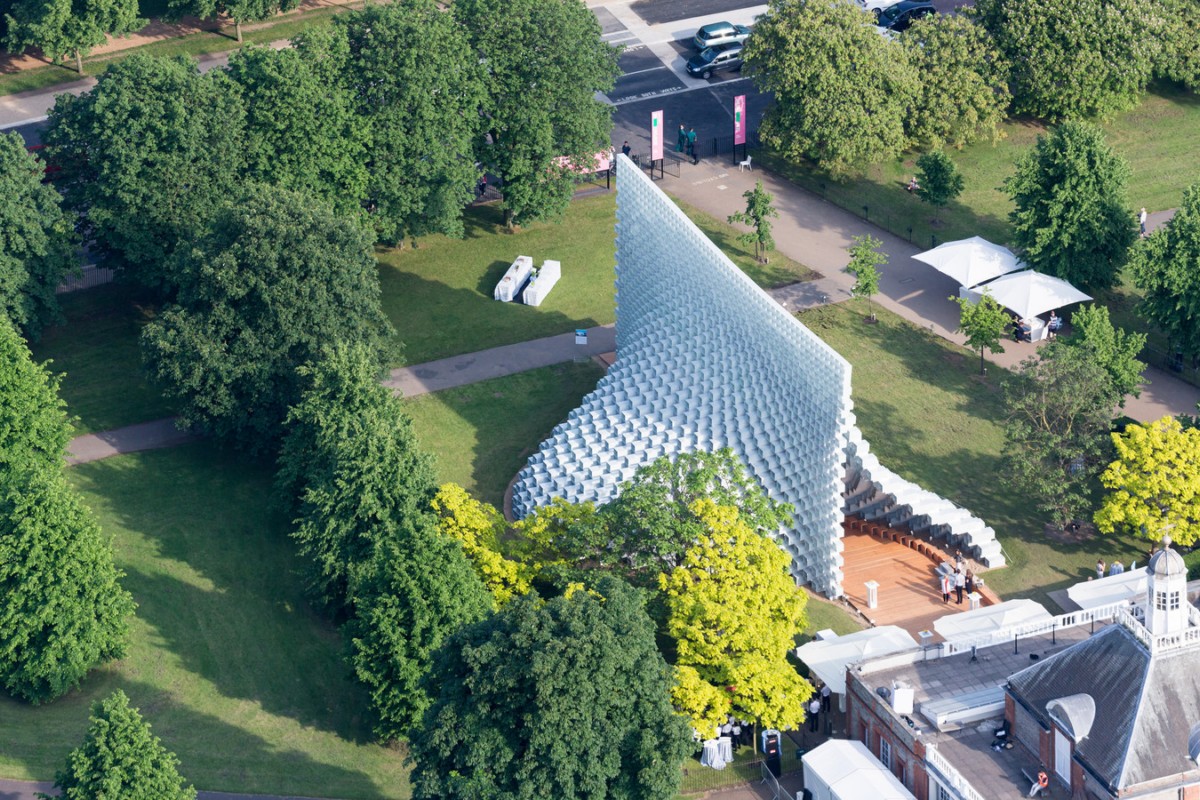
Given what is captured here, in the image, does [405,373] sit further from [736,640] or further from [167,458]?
[736,640]

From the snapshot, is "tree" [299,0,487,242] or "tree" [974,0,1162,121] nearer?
"tree" [299,0,487,242]

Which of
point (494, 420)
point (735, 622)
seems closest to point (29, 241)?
point (494, 420)

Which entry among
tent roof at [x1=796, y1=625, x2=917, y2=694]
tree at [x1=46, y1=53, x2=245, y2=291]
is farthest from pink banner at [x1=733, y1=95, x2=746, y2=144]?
tent roof at [x1=796, y1=625, x2=917, y2=694]

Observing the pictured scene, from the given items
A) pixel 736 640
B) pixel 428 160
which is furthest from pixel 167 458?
pixel 736 640

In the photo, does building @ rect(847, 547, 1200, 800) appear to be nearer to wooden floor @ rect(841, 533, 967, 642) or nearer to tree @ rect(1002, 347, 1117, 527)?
wooden floor @ rect(841, 533, 967, 642)

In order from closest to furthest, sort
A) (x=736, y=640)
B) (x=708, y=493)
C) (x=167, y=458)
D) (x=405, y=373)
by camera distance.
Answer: (x=736, y=640) → (x=708, y=493) → (x=167, y=458) → (x=405, y=373)

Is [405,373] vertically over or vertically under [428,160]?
under

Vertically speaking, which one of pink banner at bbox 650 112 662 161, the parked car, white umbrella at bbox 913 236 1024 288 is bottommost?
white umbrella at bbox 913 236 1024 288
